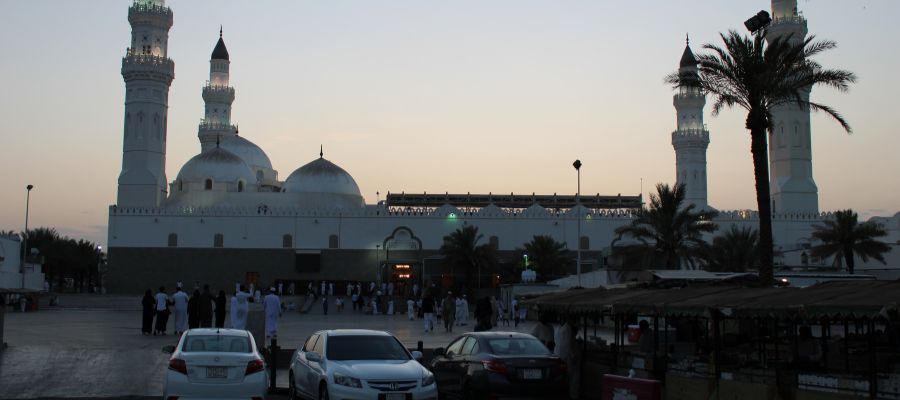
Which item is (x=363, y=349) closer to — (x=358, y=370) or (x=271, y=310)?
(x=358, y=370)

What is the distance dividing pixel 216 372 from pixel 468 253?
37.0 metres

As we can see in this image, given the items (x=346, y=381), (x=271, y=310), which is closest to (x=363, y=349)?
(x=346, y=381)

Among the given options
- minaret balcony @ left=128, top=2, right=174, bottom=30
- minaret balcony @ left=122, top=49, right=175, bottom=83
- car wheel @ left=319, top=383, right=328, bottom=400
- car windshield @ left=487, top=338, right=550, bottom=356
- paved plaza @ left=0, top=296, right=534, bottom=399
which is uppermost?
minaret balcony @ left=128, top=2, right=174, bottom=30

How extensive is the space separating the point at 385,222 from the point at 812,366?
43047mm

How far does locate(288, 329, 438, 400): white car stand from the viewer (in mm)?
9789

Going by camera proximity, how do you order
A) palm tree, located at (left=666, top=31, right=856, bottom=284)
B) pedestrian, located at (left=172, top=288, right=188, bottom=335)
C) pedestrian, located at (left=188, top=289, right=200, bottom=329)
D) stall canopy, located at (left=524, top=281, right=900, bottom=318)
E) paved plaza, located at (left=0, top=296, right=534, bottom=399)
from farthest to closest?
1. pedestrian, located at (left=172, top=288, right=188, bottom=335)
2. pedestrian, located at (left=188, top=289, right=200, bottom=329)
3. palm tree, located at (left=666, top=31, right=856, bottom=284)
4. paved plaza, located at (left=0, top=296, right=534, bottom=399)
5. stall canopy, located at (left=524, top=281, right=900, bottom=318)

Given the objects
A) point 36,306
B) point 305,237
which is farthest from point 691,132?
point 36,306

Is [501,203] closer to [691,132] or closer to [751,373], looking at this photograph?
[691,132]

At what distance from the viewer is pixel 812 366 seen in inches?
408

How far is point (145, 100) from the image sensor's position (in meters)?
51.5

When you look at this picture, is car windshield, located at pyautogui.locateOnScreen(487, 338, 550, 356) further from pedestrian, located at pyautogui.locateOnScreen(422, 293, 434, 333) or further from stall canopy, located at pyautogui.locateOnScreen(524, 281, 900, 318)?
pedestrian, located at pyautogui.locateOnScreen(422, 293, 434, 333)

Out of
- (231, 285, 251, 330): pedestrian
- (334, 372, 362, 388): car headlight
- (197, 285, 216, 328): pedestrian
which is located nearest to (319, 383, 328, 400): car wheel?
(334, 372, 362, 388): car headlight

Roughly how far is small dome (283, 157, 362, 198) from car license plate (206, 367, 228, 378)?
153ft

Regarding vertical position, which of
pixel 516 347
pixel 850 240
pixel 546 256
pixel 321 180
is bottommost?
pixel 516 347
